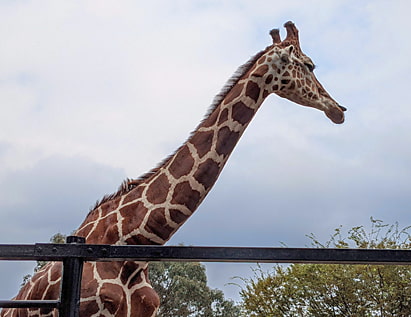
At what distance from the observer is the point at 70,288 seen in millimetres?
1253

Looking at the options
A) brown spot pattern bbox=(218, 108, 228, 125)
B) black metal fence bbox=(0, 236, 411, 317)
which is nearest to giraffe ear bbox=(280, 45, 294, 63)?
brown spot pattern bbox=(218, 108, 228, 125)

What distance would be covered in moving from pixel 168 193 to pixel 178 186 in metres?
0.07

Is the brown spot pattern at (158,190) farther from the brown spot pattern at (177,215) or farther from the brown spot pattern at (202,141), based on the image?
the brown spot pattern at (202,141)

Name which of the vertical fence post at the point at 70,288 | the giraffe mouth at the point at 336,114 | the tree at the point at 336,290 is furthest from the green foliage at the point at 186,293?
the vertical fence post at the point at 70,288

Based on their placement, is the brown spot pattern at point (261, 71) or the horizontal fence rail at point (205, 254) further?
the brown spot pattern at point (261, 71)

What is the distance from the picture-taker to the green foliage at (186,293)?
1093cm

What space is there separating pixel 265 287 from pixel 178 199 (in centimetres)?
448

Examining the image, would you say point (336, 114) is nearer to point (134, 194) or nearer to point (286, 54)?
point (286, 54)

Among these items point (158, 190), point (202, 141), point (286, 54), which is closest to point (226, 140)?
point (202, 141)

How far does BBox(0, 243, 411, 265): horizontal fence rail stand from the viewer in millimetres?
1260

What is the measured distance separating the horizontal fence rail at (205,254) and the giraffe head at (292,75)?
2057mm

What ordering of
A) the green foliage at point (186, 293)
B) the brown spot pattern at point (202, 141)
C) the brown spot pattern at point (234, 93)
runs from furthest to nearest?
1. the green foliage at point (186, 293)
2. the brown spot pattern at point (234, 93)
3. the brown spot pattern at point (202, 141)

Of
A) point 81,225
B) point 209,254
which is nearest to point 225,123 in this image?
point 81,225

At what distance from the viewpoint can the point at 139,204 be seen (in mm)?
2812
